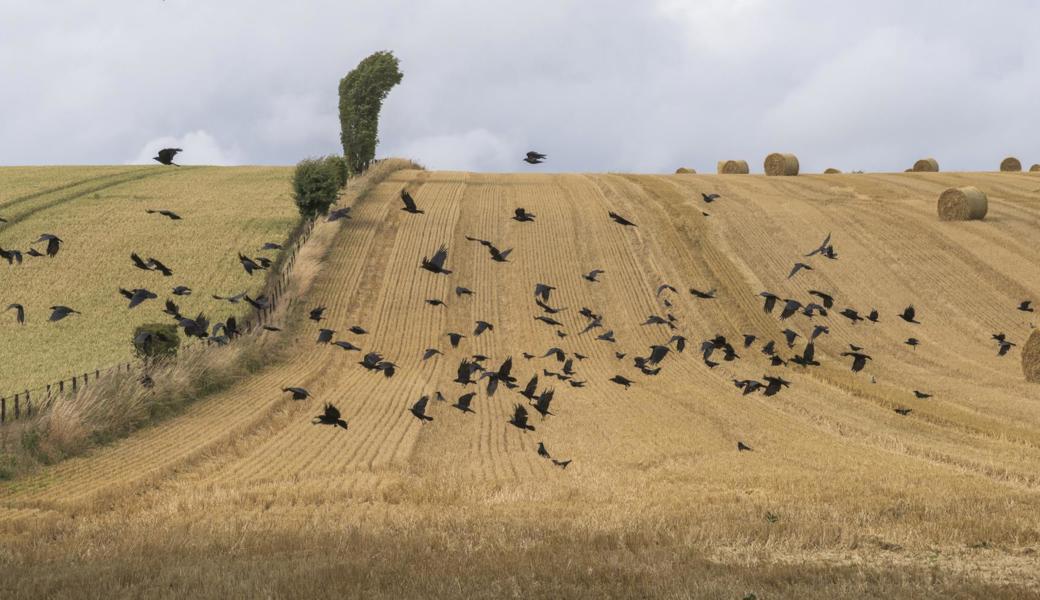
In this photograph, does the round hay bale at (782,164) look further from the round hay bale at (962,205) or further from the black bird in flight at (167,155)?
the black bird in flight at (167,155)

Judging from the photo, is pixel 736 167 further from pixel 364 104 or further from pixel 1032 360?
pixel 1032 360

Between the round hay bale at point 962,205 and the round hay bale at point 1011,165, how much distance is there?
3567 centimetres

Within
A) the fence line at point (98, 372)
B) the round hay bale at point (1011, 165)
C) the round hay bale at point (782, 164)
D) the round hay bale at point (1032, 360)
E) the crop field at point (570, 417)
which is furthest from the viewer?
the round hay bale at point (1011, 165)

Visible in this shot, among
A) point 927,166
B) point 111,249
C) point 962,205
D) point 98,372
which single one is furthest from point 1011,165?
point 98,372

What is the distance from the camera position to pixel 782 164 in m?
83.1

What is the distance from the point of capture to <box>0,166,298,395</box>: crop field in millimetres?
45188

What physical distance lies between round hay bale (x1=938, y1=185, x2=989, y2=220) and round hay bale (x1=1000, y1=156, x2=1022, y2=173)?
35673 millimetres

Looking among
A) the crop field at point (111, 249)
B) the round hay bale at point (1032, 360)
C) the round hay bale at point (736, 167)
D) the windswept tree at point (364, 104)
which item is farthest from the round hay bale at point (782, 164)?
the round hay bale at point (1032, 360)

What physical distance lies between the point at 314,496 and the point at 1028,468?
52.1ft

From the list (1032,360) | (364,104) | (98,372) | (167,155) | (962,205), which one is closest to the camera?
(167,155)

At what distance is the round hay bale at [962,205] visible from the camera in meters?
63.0

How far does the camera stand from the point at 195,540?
608 inches

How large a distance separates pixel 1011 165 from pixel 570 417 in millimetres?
79766

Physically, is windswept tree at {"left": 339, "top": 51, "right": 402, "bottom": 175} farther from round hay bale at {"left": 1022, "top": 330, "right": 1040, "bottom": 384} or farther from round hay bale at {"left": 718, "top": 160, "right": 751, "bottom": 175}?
round hay bale at {"left": 1022, "top": 330, "right": 1040, "bottom": 384}
